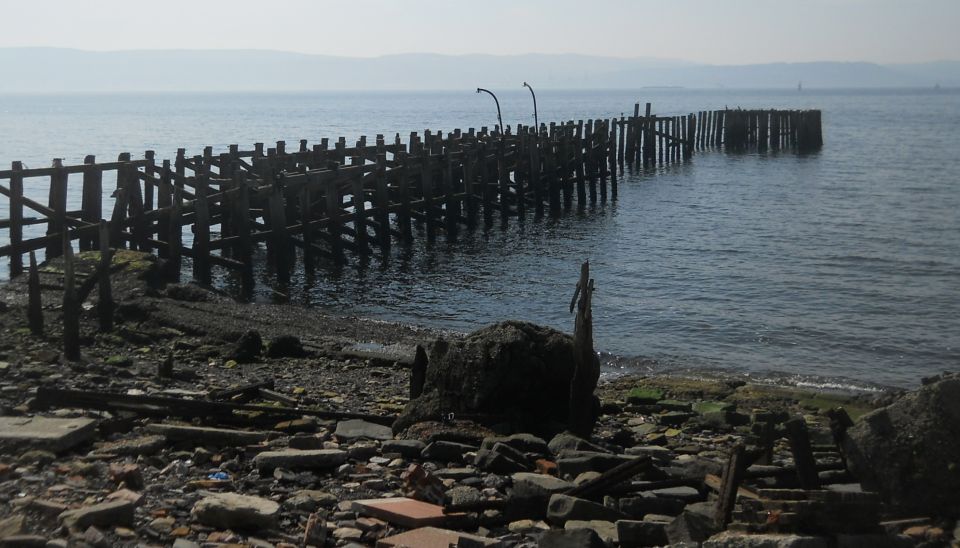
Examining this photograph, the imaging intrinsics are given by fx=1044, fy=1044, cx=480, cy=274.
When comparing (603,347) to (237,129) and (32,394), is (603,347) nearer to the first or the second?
(32,394)

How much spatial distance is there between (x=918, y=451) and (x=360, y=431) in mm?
4396

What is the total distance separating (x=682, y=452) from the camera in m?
9.06

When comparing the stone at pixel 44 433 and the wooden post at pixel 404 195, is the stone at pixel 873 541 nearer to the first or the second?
the stone at pixel 44 433

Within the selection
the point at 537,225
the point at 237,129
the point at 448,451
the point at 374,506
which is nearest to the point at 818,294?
the point at 537,225

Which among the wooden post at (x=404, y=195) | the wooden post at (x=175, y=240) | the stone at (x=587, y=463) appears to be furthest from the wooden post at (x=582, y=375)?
the wooden post at (x=404, y=195)

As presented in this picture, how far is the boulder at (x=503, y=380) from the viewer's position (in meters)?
8.82

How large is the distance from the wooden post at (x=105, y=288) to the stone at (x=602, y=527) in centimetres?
819

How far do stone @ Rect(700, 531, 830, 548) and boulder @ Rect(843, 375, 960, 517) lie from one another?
1.05 meters

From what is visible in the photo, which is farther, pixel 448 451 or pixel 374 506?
pixel 448 451

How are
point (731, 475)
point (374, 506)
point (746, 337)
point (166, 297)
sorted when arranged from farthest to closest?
point (746, 337), point (166, 297), point (374, 506), point (731, 475)

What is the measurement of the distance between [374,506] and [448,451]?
1572mm

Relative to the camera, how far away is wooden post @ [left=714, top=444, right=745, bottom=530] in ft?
19.2

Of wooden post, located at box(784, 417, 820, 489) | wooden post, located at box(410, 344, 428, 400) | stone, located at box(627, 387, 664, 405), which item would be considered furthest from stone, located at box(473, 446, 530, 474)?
stone, located at box(627, 387, 664, 405)

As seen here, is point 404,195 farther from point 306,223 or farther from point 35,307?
point 35,307
